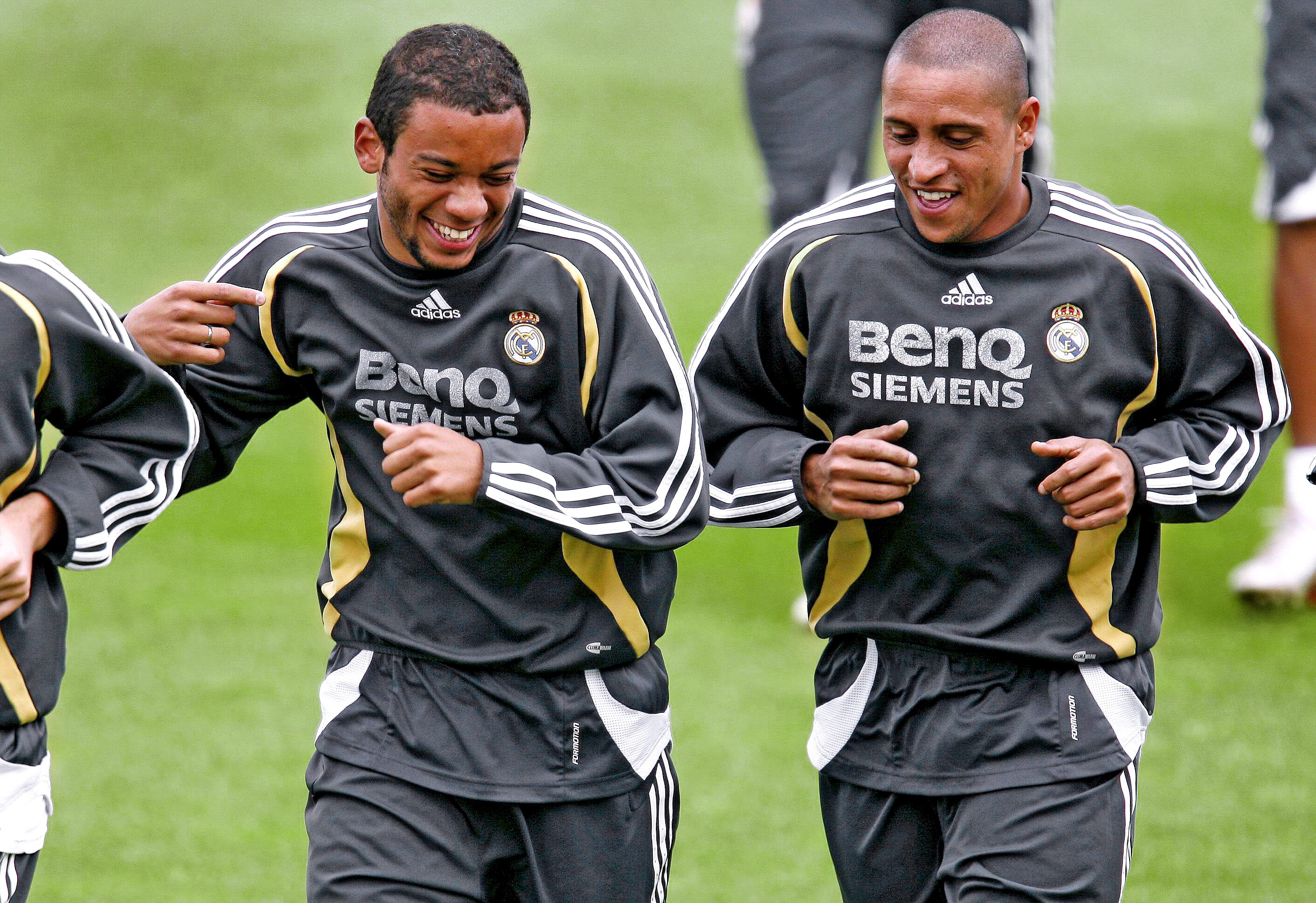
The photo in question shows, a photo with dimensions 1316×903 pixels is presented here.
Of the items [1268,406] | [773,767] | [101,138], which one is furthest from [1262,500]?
[101,138]

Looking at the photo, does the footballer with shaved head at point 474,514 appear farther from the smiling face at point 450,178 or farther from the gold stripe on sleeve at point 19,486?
the gold stripe on sleeve at point 19,486

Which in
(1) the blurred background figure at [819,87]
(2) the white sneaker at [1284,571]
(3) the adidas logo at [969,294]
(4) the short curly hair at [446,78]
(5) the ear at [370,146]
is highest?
(1) the blurred background figure at [819,87]

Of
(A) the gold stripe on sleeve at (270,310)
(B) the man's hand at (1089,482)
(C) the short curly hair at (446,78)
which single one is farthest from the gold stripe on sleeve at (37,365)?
(B) the man's hand at (1089,482)

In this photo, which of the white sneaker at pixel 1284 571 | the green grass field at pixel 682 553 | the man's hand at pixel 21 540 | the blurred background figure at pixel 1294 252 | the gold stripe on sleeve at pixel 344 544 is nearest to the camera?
the man's hand at pixel 21 540

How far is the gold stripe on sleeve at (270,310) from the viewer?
3115 mm

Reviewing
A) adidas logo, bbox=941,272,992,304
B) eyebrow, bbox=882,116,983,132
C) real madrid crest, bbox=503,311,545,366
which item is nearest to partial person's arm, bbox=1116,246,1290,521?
adidas logo, bbox=941,272,992,304

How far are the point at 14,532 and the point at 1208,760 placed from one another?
356cm

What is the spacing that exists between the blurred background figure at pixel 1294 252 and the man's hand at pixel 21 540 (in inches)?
164

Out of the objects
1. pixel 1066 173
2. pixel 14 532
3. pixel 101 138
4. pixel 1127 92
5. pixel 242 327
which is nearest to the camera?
pixel 14 532

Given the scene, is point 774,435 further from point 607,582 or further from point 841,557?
point 607,582

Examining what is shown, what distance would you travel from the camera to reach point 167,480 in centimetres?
308

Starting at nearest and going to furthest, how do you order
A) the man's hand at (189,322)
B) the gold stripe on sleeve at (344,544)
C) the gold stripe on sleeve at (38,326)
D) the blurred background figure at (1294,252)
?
1. the gold stripe on sleeve at (38,326)
2. the man's hand at (189,322)
3. the gold stripe on sleeve at (344,544)
4. the blurred background figure at (1294,252)

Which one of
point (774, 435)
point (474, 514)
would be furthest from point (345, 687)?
point (774, 435)

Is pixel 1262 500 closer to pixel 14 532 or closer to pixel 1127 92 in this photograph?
pixel 14 532
